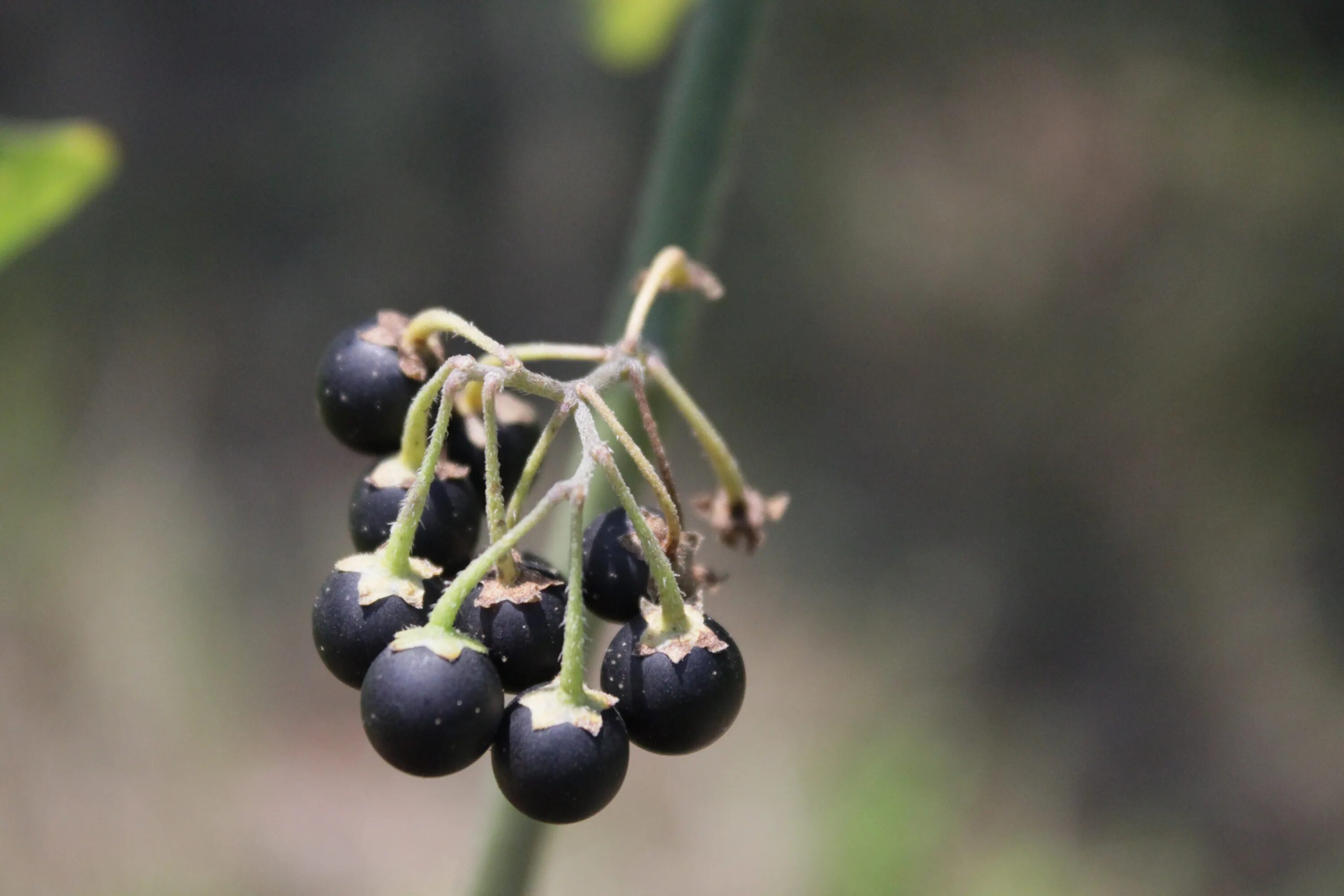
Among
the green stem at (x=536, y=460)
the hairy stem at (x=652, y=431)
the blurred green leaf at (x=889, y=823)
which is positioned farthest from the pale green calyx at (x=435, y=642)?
the blurred green leaf at (x=889, y=823)

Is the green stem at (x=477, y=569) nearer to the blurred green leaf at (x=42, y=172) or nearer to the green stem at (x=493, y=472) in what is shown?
the green stem at (x=493, y=472)

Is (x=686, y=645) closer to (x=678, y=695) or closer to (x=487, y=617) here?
(x=678, y=695)

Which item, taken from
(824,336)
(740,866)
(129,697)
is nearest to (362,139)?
(824,336)

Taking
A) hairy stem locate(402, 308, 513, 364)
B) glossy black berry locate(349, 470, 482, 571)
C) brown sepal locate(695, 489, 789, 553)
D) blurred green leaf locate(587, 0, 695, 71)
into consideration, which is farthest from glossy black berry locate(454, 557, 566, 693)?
blurred green leaf locate(587, 0, 695, 71)

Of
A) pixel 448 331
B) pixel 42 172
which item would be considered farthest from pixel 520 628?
pixel 42 172

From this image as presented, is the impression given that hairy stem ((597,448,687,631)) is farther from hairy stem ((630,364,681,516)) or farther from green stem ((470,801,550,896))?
green stem ((470,801,550,896))

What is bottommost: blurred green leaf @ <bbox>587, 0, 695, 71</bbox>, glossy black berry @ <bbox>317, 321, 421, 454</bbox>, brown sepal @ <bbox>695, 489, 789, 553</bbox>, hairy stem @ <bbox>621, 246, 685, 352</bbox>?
brown sepal @ <bbox>695, 489, 789, 553</bbox>

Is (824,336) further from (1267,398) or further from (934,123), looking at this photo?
(1267,398)
